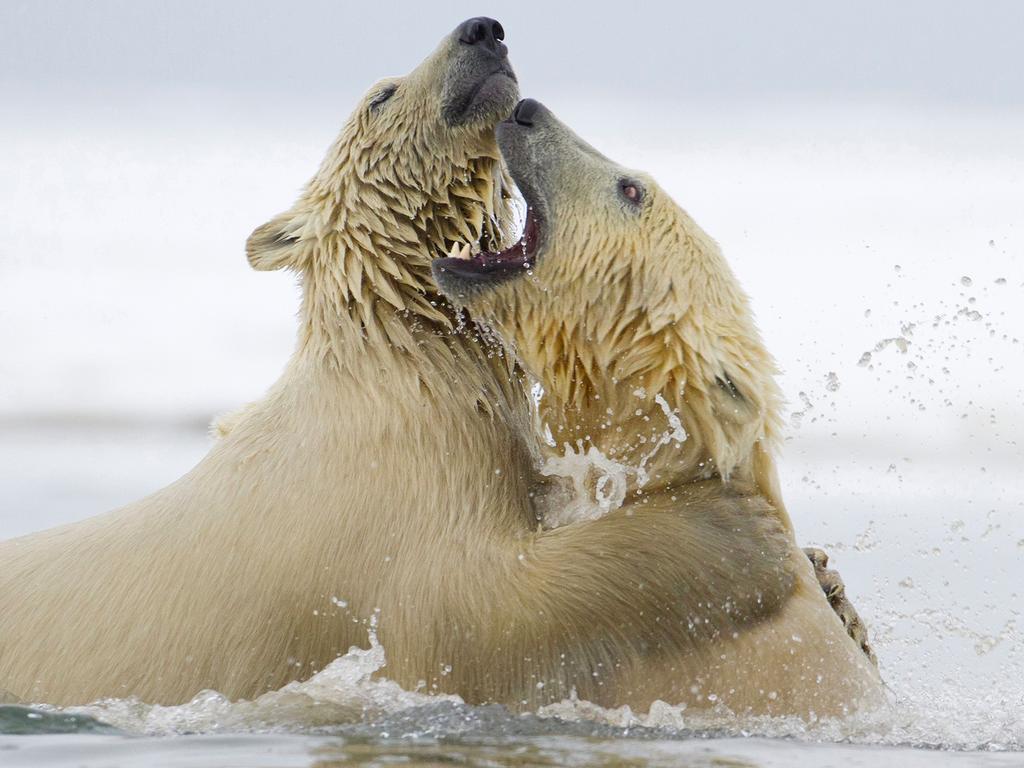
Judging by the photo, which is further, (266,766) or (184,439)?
(184,439)

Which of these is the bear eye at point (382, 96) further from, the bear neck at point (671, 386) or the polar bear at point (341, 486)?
the bear neck at point (671, 386)

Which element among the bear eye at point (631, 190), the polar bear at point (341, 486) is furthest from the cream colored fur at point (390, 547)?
the bear eye at point (631, 190)

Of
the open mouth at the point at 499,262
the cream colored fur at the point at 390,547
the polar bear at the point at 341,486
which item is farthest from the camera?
the open mouth at the point at 499,262

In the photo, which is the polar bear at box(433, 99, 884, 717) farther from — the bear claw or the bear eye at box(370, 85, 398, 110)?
the bear eye at box(370, 85, 398, 110)

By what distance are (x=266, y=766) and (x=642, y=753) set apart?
2.80ft

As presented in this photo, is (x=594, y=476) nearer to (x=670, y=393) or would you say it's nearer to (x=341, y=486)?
(x=670, y=393)

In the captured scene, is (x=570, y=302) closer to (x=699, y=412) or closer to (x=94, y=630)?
(x=699, y=412)

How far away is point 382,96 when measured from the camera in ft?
16.8

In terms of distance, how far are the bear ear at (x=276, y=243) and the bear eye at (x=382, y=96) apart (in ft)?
1.42

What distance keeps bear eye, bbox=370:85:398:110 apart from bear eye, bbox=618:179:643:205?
2.87 ft

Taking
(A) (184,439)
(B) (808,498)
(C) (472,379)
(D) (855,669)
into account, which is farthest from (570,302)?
(A) (184,439)

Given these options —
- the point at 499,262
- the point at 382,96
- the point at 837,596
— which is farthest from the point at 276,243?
the point at 837,596

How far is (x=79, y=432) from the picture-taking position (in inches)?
782

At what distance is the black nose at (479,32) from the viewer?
4941mm
